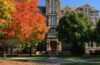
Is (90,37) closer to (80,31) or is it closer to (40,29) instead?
(80,31)

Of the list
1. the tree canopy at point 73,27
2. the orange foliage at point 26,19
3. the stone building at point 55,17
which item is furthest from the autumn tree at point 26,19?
the stone building at point 55,17

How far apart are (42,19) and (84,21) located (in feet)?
132

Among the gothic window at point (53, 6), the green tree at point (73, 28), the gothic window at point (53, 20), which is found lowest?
the green tree at point (73, 28)

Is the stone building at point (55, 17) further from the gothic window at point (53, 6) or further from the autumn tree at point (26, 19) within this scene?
the autumn tree at point (26, 19)

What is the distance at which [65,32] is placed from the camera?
71.8 metres

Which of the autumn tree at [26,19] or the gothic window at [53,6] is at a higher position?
the gothic window at [53,6]

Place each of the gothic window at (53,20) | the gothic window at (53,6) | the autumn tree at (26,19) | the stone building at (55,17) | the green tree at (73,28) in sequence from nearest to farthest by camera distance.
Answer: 1. the autumn tree at (26,19)
2. the green tree at (73,28)
3. the stone building at (55,17)
4. the gothic window at (53,20)
5. the gothic window at (53,6)

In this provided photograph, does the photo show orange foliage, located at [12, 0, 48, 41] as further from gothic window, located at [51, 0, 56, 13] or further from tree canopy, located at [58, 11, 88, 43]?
gothic window, located at [51, 0, 56, 13]

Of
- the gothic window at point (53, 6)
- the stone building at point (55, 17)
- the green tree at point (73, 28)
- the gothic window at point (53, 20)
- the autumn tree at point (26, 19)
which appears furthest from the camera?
the gothic window at point (53, 6)

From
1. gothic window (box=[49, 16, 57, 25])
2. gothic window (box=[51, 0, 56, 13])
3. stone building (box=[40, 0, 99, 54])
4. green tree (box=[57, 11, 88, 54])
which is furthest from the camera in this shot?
gothic window (box=[51, 0, 56, 13])

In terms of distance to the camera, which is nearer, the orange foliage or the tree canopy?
the orange foliage

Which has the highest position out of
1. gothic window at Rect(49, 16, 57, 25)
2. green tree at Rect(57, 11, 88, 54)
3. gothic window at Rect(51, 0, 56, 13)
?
gothic window at Rect(51, 0, 56, 13)

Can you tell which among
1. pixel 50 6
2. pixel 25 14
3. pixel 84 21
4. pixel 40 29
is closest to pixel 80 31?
pixel 84 21

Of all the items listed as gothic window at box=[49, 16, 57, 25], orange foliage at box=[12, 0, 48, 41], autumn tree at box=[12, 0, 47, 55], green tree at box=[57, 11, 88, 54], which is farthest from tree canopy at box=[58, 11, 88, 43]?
autumn tree at box=[12, 0, 47, 55]
